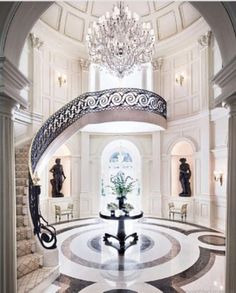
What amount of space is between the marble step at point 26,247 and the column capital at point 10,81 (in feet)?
10.1

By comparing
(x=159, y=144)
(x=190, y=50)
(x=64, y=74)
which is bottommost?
(x=159, y=144)

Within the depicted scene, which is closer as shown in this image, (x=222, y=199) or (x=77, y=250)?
(x=77, y=250)

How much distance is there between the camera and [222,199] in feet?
26.5

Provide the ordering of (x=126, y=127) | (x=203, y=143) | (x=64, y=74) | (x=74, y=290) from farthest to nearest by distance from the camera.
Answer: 1. (x=64, y=74)
2. (x=126, y=127)
3. (x=203, y=143)
4. (x=74, y=290)

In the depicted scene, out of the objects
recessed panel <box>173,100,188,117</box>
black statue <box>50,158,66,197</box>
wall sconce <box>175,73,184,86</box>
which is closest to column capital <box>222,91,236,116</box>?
recessed panel <box>173,100,188,117</box>

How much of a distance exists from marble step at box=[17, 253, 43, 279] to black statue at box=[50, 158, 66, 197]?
16.8 feet

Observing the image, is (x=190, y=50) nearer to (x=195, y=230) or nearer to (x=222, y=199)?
(x=222, y=199)

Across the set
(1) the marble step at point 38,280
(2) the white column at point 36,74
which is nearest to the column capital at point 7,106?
(1) the marble step at point 38,280

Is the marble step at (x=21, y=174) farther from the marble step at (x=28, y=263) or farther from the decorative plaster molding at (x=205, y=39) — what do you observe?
the decorative plaster molding at (x=205, y=39)

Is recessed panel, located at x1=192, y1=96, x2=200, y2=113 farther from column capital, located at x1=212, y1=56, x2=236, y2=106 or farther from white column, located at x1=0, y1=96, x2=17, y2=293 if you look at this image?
white column, located at x1=0, y1=96, x2=17, y2=293

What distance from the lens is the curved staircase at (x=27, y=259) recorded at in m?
4.04

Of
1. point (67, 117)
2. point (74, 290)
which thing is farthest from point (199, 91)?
point (74, 290)

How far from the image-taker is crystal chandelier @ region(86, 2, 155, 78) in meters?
6.89

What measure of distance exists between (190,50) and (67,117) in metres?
5.56
